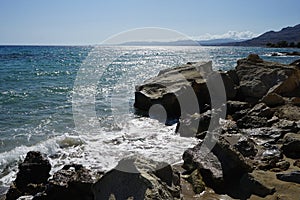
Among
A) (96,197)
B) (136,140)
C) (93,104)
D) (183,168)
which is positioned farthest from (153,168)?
(93,104)

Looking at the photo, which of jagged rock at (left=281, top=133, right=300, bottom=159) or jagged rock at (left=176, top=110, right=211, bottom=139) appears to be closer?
jagged rock at (left=281, top=133, right=300, bottom=159)

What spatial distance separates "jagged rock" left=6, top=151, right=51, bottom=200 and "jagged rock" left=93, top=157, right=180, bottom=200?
202cm

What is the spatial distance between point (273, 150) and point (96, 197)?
4424 mm

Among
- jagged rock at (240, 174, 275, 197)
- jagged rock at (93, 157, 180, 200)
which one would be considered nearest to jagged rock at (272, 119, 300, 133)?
jagged rock at (240, 174, 275, 197)

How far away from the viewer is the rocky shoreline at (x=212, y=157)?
14.5ft

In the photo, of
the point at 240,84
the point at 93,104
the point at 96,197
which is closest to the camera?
the point at 96,197

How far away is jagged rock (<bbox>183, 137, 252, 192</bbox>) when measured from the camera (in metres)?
5.51

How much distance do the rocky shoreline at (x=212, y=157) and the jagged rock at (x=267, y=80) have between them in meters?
0.04

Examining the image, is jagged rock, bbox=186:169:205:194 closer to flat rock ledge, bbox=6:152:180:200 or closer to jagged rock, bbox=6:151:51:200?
flat rock ledge, bbox=6:152:180:200

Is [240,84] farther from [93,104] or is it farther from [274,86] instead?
[93,104]

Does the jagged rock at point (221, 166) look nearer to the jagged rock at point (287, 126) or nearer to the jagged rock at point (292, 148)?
the jagged rock at point (292, 148)

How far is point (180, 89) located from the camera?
41.0 ft

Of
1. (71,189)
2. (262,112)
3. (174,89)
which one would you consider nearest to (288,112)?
(262,112)

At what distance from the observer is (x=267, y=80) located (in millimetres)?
12984
